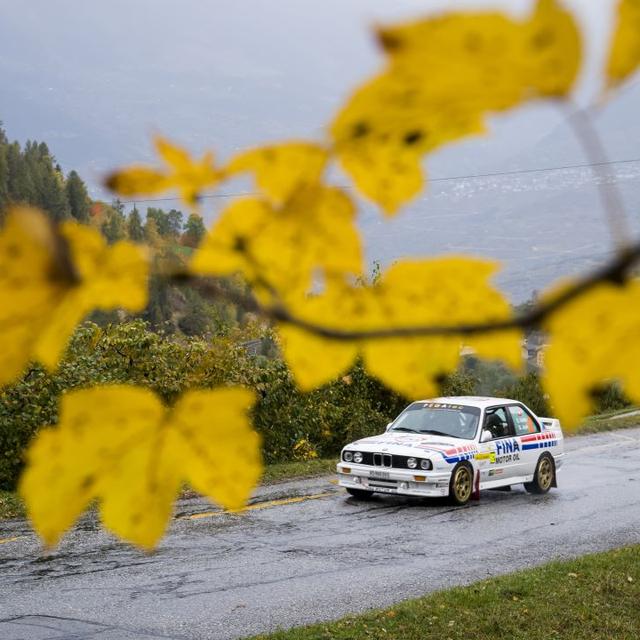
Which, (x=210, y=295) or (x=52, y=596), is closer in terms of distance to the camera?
(x=210, y=295)

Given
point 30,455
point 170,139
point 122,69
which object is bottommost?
point 30,455

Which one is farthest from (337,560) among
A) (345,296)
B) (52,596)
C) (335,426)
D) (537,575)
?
(345,296)

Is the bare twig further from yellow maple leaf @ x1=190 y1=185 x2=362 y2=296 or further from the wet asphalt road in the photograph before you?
the wet asphalt road

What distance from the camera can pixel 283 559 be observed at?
24.7 ft

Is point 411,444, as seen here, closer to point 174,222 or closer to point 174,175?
point 174,222

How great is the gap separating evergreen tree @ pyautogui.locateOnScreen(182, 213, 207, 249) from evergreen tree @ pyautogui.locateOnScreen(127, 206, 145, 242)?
0.06 ft

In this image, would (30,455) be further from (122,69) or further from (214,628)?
(214,628)

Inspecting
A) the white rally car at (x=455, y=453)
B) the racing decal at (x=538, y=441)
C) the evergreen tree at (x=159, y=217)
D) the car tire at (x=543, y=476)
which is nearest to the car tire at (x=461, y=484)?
the white rally car at (x=455, y=453)

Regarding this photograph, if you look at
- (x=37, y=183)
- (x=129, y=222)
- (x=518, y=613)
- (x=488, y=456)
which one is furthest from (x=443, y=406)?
(x=129, y=222)

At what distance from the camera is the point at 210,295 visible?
31cm

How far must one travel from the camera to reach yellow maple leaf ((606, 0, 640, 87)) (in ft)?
0.91

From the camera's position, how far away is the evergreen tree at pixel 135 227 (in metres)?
0.39

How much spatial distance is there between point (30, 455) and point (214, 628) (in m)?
5.97

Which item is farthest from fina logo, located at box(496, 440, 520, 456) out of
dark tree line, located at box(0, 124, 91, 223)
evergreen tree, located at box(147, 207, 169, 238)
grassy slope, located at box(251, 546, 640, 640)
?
evergreen tree, located at box(147, 207, 169, 238)
